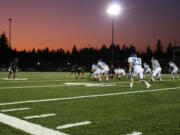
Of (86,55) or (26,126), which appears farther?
(86,55)

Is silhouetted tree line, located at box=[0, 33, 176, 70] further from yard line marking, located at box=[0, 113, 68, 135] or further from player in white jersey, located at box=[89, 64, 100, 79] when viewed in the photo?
yard line marking, located at box=[0, 113, 68, 135]

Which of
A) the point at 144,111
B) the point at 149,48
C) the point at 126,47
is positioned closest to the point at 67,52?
the point at 126,47

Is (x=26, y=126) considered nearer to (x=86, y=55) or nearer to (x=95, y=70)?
(x=95, y=70)

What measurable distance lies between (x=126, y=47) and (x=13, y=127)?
129m

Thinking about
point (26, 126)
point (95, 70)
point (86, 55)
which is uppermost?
point (86, 55)

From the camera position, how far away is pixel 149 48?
124 metres

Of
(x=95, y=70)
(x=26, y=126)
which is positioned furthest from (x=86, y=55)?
(x=26, y=126)

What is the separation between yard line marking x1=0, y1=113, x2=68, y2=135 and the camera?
3.44m

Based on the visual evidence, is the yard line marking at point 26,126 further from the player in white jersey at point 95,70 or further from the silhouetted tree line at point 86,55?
the silhouetted tree line at point 86,55

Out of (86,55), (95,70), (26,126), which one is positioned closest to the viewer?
(26,126)

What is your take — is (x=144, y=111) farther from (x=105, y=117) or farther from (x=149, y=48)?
(x=149, y=48)

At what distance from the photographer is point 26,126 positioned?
12.4 ft

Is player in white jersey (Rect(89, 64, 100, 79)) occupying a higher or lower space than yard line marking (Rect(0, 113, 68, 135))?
higher

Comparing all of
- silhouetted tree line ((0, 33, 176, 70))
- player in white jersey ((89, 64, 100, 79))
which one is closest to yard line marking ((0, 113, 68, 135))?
player in white jersey ((89, 64, 100, 79))
